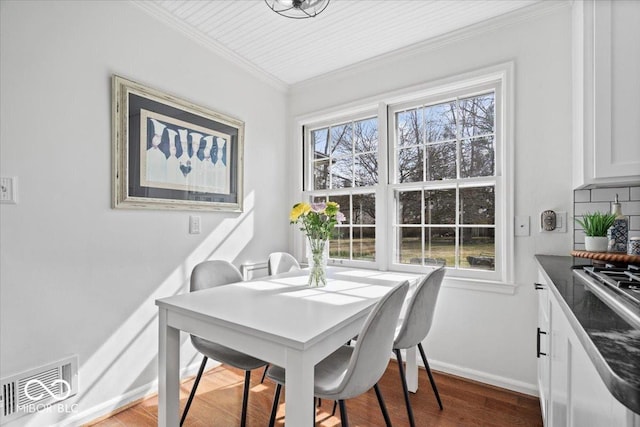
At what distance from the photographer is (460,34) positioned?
2.32 m

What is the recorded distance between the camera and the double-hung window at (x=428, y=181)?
2295 mm

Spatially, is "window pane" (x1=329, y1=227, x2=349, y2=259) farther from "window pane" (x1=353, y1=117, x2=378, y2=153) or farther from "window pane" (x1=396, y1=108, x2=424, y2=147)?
"window pane" (x1=396, y1=108, x2=424, y2=147)

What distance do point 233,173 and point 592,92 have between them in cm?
237

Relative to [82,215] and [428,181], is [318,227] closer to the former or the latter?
[428,181]

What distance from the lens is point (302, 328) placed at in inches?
44.1

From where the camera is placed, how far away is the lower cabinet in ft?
1.89

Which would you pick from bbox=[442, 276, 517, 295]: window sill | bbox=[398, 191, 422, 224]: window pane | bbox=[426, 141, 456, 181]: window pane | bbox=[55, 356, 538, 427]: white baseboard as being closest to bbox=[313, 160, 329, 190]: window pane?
bbox=[398, 191, 422, 224]: window pane

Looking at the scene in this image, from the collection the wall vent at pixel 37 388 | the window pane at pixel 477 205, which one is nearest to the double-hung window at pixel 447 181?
the window pane at pixel 477 205

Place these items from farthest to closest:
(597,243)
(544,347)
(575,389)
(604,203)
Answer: (604,203)
(597,243)
(544,347)
(575,389)

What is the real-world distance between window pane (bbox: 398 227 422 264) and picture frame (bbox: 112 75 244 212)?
1416mm

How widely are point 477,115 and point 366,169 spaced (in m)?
0.98

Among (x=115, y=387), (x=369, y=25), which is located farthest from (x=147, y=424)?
(x=369, y=25)

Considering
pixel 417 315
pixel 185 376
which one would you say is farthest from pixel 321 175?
pixel 185 376

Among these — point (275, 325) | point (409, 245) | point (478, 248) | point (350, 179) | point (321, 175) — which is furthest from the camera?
point (321, 175)
